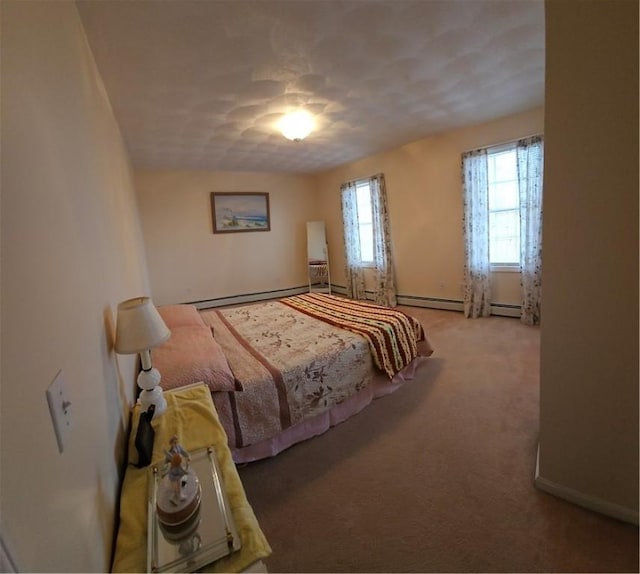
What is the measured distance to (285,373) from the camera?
6.57 ft

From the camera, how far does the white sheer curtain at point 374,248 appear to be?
5.23 m

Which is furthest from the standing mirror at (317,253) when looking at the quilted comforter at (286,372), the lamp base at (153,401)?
the lamp base at (153,401)

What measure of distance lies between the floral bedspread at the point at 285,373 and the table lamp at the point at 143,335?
0.45m

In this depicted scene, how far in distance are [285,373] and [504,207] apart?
11.5 ft

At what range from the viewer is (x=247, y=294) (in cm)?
611

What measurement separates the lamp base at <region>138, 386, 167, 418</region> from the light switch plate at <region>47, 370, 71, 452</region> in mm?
779

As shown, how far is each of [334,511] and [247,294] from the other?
16.0 ft

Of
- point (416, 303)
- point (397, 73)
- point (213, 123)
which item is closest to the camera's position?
point (397, 73)

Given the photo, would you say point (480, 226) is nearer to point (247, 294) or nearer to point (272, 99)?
point (272, 99)

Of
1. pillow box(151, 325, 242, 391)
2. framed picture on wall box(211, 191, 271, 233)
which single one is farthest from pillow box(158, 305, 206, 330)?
framed picture on wall box(211, 191, 271, 233)

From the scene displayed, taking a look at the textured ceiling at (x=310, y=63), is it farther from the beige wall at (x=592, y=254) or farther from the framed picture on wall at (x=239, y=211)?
the framed picture on wall at (x=239, y=211)

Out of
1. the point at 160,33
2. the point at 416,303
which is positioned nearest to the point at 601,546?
the point at 160,33

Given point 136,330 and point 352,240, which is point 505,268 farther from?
point 136,330

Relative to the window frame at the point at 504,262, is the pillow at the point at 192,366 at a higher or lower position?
lower
